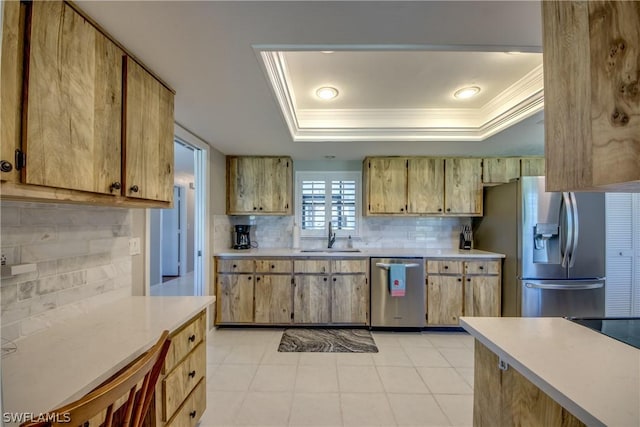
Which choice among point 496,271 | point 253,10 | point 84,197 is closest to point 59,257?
point 84,197

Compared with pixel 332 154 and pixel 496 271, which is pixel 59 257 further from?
pixel 496 271

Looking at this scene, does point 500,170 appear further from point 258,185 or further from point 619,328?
point 258,185

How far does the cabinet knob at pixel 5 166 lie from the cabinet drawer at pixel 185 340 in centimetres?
93

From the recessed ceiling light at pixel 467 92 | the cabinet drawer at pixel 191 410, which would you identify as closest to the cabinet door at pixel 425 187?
the recessed ceiling light at pixel 467 92

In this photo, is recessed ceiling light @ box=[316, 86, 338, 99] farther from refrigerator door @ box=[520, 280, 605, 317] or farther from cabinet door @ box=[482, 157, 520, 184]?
refrigerator door @ box=[520, 280, 605, 317]

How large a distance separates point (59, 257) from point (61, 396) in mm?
844

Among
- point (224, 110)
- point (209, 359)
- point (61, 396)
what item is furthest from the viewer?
point (209, 359)

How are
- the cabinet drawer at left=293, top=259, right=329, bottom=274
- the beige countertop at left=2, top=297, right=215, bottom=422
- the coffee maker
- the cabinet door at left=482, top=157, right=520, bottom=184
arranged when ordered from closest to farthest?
the beige countertop at left=2, top=297, right=215, bottom=422 < the cabinet drawer at left=293, top=259, right=329, bottom=274 < the cabinet door at left=482, top=157, right=520, bottom=184 < the coffee maker

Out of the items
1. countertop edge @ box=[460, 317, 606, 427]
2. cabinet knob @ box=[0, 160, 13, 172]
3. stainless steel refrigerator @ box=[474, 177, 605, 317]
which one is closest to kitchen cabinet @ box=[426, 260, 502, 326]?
stainless steel refrigerator @ box=[474, 177, 605, 317]

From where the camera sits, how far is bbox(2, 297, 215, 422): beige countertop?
0.82 m

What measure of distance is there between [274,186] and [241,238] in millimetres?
820

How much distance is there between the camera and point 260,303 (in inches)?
128

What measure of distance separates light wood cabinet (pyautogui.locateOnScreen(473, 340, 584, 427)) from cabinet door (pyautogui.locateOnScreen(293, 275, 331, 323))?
6.90ft

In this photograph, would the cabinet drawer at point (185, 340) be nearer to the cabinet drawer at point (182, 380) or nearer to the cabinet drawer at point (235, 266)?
the cabinet drawer at point (182, 380)
